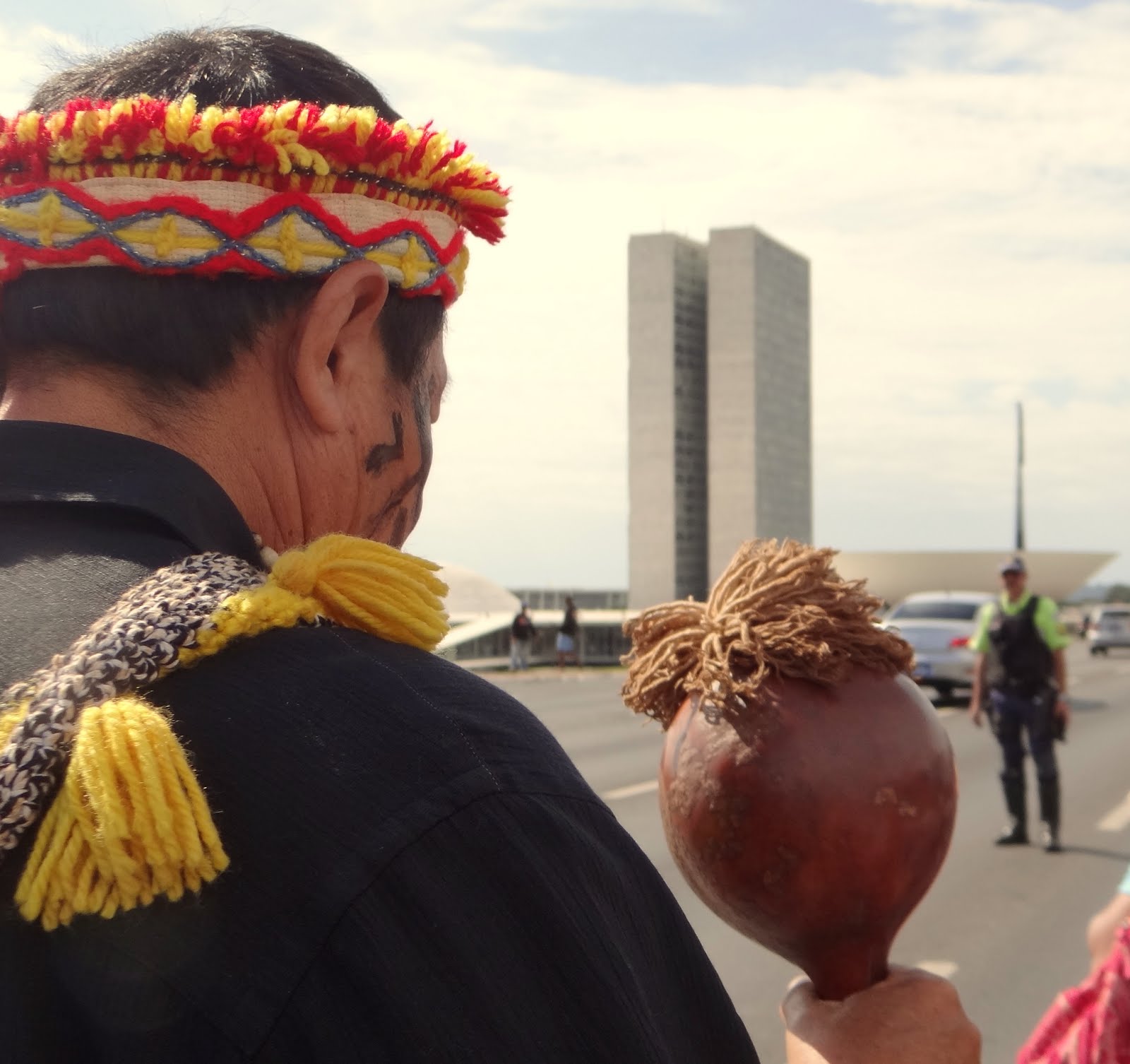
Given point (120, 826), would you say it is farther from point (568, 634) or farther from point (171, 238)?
point (568, 634)

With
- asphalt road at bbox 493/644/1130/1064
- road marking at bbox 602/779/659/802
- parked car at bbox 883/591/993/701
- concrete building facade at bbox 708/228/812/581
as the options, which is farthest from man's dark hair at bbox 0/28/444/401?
concrete building facade at bbox 708/228/812/581

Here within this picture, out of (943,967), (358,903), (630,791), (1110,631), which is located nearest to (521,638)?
(630,791)

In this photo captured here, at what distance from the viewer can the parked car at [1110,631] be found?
37031 mm

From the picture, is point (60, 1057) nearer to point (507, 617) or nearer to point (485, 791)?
point (485, 791)

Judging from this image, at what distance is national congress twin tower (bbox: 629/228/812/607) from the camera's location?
5947cm

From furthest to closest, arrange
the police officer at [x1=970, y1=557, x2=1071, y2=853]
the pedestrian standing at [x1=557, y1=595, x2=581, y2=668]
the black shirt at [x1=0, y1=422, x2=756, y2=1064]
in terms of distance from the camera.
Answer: the pedestrian standing at [x1=557, y1=595, x2=581, y2=668], the police officer at [x1=970, y1=557, x2=1071, y2=853], the black shirt at [x1=0, y1=422, x2=756, y2=1064]

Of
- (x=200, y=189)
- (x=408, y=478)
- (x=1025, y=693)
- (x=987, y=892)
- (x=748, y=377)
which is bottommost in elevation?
(x=987, y=892)

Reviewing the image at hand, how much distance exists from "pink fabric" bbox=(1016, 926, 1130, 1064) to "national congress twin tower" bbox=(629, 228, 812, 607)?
55.5m

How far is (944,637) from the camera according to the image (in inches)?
757

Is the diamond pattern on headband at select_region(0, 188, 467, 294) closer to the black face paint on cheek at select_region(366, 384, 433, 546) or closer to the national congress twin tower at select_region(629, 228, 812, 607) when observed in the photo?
the black face paint on cheek at select_region(366, 384, 433, 546)

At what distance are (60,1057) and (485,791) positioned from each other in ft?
1.09

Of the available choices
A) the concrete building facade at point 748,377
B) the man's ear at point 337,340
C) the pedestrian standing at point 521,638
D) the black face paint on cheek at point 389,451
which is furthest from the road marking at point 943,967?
the concrete building facade at point 748,377

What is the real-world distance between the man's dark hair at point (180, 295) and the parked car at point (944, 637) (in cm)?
1734

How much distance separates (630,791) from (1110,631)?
29582 millimetres
